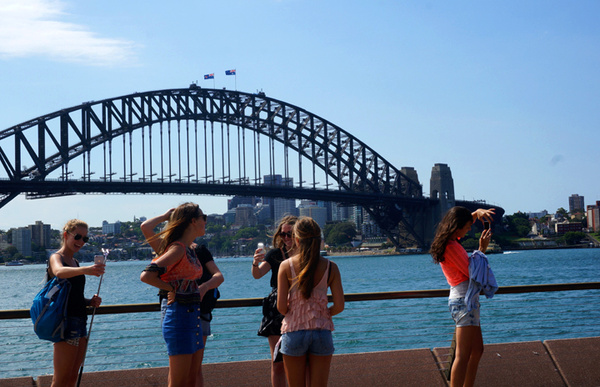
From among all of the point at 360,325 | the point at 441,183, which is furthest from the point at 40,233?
the point at 360,325

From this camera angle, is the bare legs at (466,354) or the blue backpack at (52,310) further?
the bare legs at (466,354)

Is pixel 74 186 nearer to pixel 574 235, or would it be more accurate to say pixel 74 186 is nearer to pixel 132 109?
pixel 132 109

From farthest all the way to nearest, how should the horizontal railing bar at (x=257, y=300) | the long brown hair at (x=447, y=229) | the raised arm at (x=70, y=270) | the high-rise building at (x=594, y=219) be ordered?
the high-rise building at (x=594, y=219)
the horizontal railing bar at (x=257, y=300)
the long brown hair at (x=447, y=229)
the raised arm at (x=70, y=270)

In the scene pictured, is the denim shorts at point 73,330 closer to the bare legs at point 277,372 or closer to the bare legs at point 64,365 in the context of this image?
the bare legs at point 64,365

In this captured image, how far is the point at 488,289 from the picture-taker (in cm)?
436

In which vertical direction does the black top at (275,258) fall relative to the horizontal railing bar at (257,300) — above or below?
above

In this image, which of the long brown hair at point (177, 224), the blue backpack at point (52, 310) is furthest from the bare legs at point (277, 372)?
the blue backpack at point (52, 310)

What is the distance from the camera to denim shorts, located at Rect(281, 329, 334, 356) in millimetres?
3728

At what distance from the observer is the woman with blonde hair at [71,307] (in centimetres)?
399

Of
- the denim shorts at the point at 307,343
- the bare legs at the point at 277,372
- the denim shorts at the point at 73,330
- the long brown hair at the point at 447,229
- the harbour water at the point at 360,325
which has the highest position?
the long brown hair at the point at 447,229

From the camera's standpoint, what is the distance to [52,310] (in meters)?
3.98

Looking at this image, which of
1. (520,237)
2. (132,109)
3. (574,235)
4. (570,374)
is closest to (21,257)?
(132,109)

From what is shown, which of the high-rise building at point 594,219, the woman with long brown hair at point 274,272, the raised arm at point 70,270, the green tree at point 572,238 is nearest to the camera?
the raised arm at point 70,270

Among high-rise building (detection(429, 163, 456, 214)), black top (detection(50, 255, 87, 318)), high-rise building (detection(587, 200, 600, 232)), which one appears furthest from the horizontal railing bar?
high-rise building (detection(587, 200, 600, 232))
